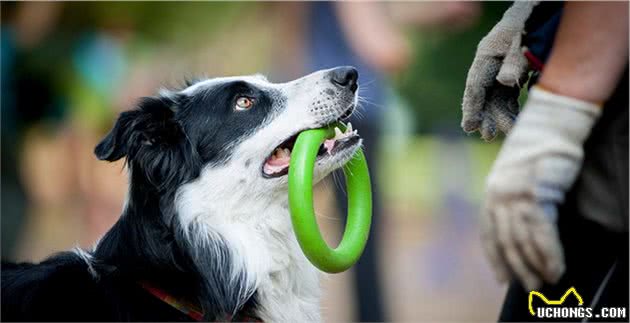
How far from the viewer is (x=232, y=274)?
3320 millimetres

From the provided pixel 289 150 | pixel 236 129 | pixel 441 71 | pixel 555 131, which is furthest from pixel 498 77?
pixel 441 71

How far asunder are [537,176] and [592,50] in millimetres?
292

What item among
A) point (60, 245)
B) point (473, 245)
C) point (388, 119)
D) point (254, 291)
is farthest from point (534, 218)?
point (60, 245)

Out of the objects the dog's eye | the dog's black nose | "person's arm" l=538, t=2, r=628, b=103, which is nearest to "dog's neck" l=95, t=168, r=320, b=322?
the dog's eye

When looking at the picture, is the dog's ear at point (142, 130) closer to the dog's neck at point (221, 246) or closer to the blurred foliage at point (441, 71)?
the dog's neck at point (221, 246)

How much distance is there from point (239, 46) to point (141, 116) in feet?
14.9

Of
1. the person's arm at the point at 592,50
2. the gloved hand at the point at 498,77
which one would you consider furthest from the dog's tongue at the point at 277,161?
the person's arm at the point at 592,50

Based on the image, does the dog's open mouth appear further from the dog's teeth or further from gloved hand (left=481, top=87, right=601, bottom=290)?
gloved hand (left=481, top=87, right=601, bottom=290)

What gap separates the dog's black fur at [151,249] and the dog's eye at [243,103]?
0.02 metres

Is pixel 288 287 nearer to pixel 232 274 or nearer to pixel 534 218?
pixel 232 274

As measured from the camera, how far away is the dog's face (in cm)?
336

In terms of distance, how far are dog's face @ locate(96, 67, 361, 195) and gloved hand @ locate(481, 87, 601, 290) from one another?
130 cm

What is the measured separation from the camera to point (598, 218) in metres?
2.16

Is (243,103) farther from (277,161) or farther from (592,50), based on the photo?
(592,50)
